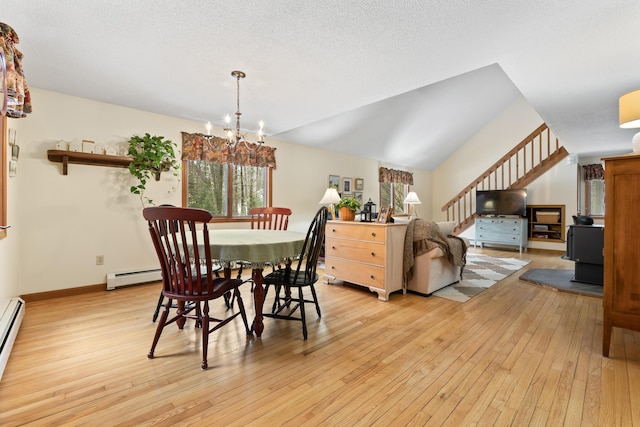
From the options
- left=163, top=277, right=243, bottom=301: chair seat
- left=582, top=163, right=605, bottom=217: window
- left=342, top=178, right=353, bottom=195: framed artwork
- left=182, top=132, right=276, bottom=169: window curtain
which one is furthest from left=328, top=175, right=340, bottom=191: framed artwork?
left=582, top=163, right=605, bottom=217: window

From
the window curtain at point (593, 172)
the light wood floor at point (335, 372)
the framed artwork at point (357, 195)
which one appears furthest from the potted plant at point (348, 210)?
the window curtain at point (593, 172)

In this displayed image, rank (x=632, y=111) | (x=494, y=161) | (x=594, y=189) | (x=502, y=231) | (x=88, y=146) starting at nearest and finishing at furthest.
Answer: (x=632, y=111) → (x=88, y=146) → (x=594, y=189) → (x=502, y=231) → (x=494, y=161)

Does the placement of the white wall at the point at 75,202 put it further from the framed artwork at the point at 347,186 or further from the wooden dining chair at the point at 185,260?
the framed artwork at the point at 347,186

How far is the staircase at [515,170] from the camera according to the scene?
6.55 m

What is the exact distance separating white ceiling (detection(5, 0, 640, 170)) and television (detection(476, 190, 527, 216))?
2.61 m

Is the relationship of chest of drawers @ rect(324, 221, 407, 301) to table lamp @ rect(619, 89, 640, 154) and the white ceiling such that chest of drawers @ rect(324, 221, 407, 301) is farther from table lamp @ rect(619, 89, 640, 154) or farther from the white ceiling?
table lamp @ rect(619, 89, 640, 154)

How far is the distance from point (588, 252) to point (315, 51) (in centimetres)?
399

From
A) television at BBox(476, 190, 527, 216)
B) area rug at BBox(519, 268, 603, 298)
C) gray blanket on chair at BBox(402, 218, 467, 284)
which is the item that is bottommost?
area rug at BBox(519, 268, 603, 298)

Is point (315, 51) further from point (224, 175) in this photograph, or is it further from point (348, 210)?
point (224, 175)

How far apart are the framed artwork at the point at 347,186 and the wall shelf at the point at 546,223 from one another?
424 cm

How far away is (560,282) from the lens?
12.0 ft

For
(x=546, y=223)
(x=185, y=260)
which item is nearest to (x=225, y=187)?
(x=185, y=260)

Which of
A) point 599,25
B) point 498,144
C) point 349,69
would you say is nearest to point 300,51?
point 349,69

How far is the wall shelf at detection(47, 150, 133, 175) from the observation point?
10.1ft
